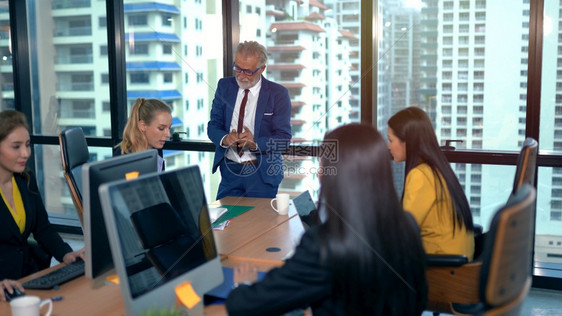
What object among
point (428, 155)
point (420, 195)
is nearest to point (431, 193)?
point (420, 195)

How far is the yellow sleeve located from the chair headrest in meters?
1.60

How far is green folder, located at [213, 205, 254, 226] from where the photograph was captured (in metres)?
2.93

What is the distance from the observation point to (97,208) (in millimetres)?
1873

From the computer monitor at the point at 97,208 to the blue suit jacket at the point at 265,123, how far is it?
159 cm

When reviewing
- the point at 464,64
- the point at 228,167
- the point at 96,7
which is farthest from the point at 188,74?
the point at 464,64

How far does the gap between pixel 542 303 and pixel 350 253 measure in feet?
8.66

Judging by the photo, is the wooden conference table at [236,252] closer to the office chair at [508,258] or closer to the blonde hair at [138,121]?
the blonde hair at [138,121]

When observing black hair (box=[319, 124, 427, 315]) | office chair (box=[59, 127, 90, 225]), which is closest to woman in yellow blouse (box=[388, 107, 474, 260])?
black hair (box=[319, 124, 427, 315])

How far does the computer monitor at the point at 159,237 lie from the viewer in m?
1.52

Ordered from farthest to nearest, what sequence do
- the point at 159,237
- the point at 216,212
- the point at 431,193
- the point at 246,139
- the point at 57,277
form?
the point at 246,139 < the point at 216,212 < the point at 431,193 < the point at 57,277 < the point at 159,237

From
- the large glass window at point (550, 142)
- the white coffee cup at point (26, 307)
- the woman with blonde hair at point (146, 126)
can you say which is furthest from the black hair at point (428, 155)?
the large glass window at point (550, 142)

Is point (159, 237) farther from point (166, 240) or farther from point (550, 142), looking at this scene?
point (550, 142)

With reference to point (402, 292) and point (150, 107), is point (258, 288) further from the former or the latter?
point (150, 107)

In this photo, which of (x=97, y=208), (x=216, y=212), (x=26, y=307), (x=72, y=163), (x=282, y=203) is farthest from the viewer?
(x=282, y=203)
